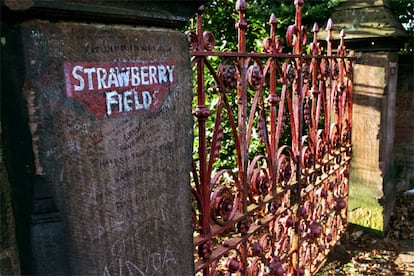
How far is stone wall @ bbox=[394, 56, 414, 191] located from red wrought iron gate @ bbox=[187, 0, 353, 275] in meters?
1.26

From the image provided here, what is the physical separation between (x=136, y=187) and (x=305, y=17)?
385cm

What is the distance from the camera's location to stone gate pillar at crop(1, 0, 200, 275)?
1.01 meters

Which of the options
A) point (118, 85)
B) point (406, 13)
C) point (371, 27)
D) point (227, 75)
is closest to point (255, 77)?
point (227, 75)

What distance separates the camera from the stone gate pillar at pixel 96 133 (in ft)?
3.33

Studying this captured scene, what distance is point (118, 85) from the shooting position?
3.97ft

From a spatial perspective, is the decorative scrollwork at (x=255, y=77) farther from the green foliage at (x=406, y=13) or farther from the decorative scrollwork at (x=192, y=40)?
the green foliage at (x=406, y=13)

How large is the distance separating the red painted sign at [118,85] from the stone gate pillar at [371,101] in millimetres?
2866

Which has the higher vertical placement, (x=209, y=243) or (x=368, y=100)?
(x=368, y=100)

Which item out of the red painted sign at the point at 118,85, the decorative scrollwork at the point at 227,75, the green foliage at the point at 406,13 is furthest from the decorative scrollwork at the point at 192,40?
the green foliage at the point at 406,13

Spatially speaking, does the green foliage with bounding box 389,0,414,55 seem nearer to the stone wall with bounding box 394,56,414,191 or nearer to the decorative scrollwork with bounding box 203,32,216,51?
the stone wall with bounding box 394,56,414,191

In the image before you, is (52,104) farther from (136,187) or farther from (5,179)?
(136,187)

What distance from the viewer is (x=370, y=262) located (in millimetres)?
3619

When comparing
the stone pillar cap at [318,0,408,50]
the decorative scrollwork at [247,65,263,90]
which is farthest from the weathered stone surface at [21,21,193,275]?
the stone pillar cap at [318,0,408,50]

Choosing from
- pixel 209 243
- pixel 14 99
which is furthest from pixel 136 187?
pixel 209 243
